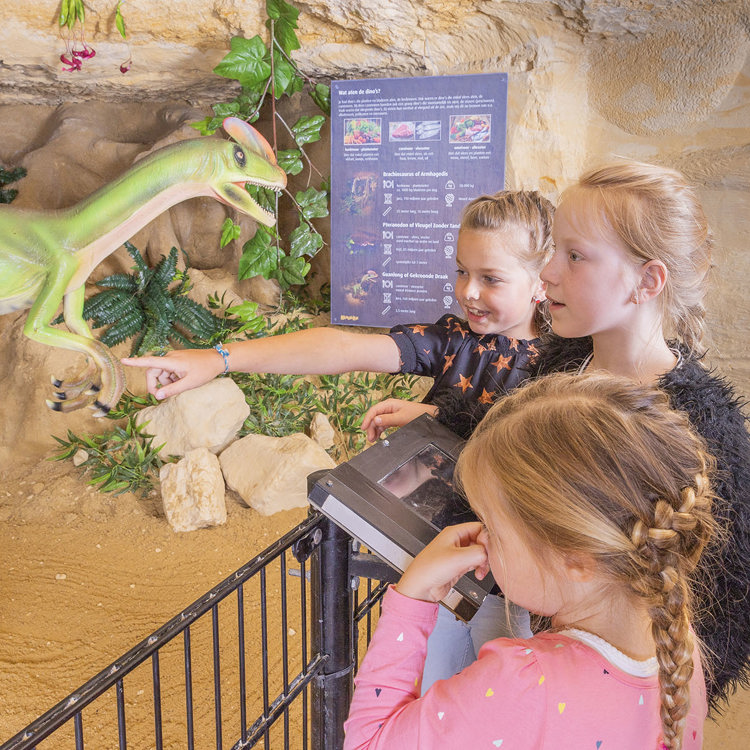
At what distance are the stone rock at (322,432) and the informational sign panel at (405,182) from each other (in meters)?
0.54

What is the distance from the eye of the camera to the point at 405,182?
3.29 meters

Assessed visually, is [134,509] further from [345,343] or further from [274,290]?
[345,343]

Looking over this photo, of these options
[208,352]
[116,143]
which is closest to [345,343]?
[208,352]

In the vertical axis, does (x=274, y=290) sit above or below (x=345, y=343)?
below

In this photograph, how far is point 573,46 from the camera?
2.90 metres

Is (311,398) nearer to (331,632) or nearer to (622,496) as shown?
(331,632)

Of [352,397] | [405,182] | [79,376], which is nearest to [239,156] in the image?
[405,182]

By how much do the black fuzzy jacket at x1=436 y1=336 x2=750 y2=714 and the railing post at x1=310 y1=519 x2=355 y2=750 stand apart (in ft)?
1.52

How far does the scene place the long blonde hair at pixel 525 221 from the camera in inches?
56.1

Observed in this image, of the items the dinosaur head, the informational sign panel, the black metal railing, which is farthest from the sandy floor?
the dinosaur head

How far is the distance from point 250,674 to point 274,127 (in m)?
2.37

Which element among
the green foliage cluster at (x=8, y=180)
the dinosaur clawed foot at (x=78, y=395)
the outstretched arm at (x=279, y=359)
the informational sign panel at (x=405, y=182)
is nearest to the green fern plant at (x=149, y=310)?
the green foliage cluster at (x=8, y=180)

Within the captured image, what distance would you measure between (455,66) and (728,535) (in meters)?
2.84

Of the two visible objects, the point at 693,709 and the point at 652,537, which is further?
the point at 693,709
